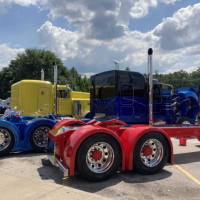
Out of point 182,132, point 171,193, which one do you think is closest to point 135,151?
point 171,193

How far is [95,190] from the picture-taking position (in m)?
4.40

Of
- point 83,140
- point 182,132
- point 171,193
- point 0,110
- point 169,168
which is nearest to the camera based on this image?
point 171,193

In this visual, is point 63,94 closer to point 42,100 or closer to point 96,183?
point 42,100

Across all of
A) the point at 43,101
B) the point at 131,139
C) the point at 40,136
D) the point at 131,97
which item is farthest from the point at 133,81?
the point at 43,101

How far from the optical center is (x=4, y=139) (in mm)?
7027

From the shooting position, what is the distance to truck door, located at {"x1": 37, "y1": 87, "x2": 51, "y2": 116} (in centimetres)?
1254

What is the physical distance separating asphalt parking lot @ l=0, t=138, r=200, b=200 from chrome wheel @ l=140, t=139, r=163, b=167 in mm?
312

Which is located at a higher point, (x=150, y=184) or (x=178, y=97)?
(x=178, y=97)

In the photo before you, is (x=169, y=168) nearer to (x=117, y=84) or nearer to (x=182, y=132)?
(x=182, y=132)

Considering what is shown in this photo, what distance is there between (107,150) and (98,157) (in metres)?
0.25

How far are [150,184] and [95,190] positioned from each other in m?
1.13

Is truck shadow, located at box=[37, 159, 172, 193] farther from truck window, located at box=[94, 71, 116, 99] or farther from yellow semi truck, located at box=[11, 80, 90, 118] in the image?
yellow semi truck, located at box=[11, 80, 90, 118]

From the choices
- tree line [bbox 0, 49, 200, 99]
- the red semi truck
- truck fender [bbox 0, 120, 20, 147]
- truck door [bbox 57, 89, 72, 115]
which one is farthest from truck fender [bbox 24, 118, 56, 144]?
tree line [bbox 0, 49, 200, 99]

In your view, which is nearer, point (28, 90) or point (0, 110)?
point (28, 90)
